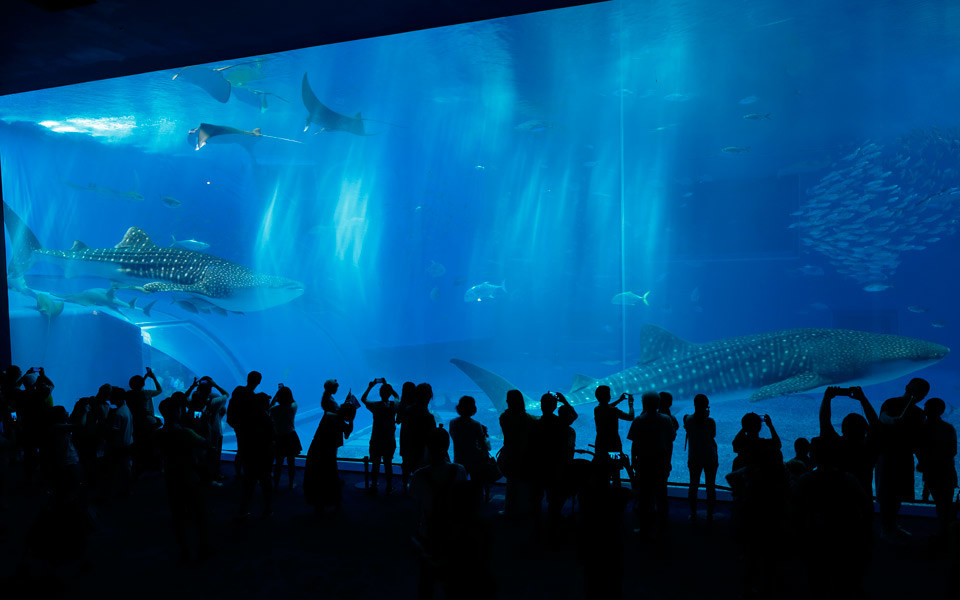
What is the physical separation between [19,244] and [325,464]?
37.9 ft

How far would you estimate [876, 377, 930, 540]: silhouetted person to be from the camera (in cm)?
404

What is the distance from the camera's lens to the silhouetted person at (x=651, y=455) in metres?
4.38

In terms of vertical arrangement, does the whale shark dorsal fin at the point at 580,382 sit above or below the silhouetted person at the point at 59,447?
above

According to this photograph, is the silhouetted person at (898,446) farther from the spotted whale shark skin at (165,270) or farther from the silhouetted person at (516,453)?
the spotted whale shark skin at (165,270)

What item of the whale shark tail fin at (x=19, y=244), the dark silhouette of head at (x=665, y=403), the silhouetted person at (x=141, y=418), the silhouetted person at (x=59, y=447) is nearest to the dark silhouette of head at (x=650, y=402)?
the dark silhouette of head at (x=665, y=403)

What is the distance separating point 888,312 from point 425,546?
95.8 ft

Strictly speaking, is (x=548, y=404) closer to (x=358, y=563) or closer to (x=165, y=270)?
(x=358, y=563)

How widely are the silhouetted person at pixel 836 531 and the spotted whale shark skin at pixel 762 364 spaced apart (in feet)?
15.7

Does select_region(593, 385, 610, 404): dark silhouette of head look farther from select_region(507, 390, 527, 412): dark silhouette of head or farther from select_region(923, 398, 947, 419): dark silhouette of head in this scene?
select_region(923, 398, 947, 419): dark silhouette of head

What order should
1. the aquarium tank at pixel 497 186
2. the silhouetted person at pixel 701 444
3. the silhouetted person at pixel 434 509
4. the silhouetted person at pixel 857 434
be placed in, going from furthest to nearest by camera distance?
the aquarium tank at pixel 497 186
the silhouetted person at pixel 701 444
the silhouetted person at pixel 857 434
the silhouetted person at pixel 434 509

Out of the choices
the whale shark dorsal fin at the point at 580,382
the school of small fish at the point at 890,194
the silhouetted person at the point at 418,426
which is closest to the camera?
the silhouetted person at the point at 418,426

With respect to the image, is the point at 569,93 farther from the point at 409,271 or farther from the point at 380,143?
the point at 380,143

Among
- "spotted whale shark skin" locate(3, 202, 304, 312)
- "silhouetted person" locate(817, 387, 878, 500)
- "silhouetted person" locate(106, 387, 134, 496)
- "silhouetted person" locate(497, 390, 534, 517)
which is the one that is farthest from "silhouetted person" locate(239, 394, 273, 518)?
"spotted whale shark skin" locate(3, 202, 304, 312)

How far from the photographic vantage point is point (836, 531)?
2.58m
